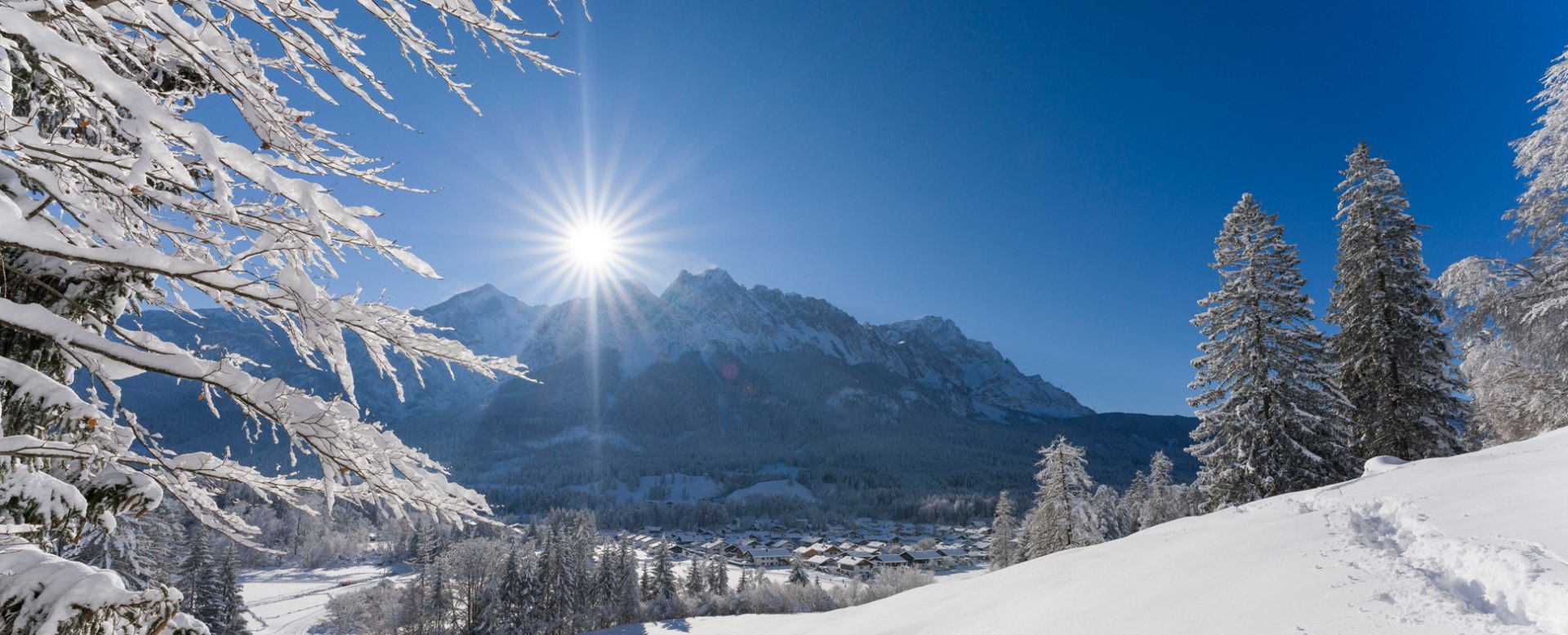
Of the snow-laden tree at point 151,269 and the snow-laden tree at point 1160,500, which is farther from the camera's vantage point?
the snow-laden tree at point 1160,500

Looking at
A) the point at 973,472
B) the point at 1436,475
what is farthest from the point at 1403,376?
the point at 973,472

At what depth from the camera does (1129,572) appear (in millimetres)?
6172

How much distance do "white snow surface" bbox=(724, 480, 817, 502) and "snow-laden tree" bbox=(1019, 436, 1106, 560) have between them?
113460 mm

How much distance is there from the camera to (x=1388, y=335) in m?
15.2

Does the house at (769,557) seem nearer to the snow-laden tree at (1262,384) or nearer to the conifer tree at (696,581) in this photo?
the conifer tree at (696,581)

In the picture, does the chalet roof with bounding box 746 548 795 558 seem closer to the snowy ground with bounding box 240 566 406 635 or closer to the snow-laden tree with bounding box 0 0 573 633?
the snowy ground with bounding box 240 566 406 635

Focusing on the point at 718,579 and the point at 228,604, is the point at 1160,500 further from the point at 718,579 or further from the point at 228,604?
the point at 228,604

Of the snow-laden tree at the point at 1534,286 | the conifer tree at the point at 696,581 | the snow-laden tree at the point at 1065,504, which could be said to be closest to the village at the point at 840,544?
the conifer tree at the point at 696,581

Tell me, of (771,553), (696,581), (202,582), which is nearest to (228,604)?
(202,582)

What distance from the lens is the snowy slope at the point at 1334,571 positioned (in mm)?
3809

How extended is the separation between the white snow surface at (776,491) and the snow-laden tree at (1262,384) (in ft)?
405

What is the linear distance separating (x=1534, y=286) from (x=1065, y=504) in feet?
49.5

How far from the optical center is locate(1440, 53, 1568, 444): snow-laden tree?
34.7 feet

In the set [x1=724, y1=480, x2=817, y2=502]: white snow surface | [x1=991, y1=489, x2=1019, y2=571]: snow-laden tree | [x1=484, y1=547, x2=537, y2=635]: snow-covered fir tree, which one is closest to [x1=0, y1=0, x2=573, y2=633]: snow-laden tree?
[x1=991, y1=489, x2=1019, y2=571]: snow-laden tree
